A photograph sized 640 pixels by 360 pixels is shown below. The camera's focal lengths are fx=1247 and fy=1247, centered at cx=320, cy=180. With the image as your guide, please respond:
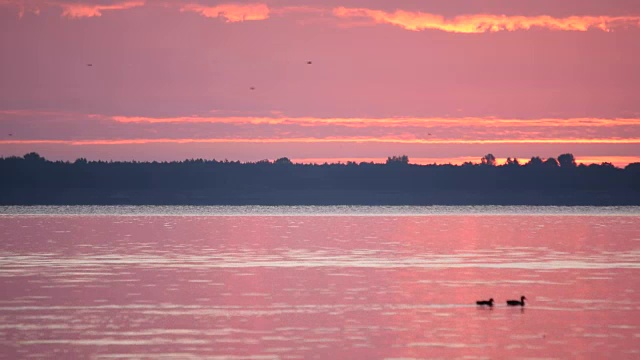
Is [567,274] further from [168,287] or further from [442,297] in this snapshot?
[168,287]

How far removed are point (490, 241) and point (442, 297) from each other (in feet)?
150

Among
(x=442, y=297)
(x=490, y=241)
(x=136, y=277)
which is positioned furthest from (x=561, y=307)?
(x=490, y=241)

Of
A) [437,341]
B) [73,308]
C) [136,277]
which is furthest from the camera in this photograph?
[136,277]

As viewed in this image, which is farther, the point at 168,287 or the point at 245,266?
Result: the point at 245,266

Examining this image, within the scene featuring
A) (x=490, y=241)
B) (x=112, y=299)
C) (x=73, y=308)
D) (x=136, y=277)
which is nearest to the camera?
(x=73, y=308)

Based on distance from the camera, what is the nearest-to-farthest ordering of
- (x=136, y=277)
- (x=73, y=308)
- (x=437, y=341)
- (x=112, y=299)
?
(x=437, y=341)
(x=73, y=308)
(x=112, y=299)
(x=136, y=277)

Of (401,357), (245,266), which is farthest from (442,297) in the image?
(245,266)

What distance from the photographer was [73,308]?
39031 mm

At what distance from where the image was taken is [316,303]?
1603 inches

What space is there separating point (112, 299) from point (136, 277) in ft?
30.1

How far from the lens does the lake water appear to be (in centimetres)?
3094

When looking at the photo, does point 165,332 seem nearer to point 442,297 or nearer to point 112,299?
point 112,299

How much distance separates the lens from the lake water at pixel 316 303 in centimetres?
3094

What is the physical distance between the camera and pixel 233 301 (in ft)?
136
